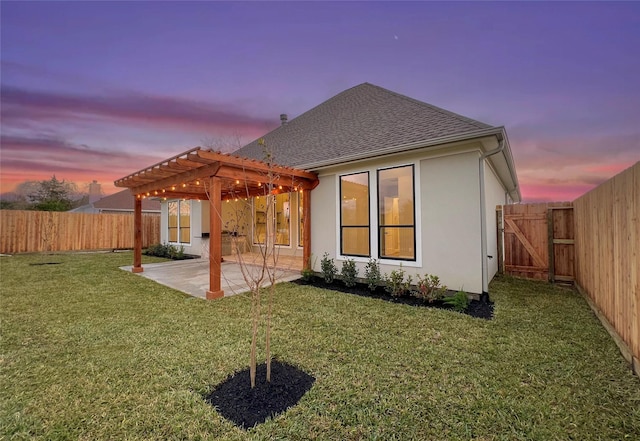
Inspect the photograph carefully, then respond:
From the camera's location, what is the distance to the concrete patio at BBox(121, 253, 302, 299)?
6.19m

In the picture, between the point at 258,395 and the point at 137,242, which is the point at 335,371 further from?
the point at 137,242

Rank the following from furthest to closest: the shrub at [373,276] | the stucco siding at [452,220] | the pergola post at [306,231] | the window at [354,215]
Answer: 1. the pergola post at [306,231]
2. the window at [354,215]
3. the shrub at [373,276]
4. the stucco siding at [452,220]

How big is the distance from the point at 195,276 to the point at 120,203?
25772mm

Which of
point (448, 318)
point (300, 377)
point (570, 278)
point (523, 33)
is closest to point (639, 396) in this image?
point (448, 318)

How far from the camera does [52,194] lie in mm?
26203

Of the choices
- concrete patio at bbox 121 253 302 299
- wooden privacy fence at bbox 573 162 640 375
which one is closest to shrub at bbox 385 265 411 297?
concrete patio at bbox 121 253 302 299

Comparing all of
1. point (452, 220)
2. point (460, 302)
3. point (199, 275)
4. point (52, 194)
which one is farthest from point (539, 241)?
point (52, 194)

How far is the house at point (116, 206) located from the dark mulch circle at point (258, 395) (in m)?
28.3

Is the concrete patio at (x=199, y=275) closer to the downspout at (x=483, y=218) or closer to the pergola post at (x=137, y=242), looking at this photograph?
the pergola post at (x=137, y=242)

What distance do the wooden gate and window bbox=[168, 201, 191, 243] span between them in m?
13.0

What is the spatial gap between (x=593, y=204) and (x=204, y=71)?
11598 millimetres

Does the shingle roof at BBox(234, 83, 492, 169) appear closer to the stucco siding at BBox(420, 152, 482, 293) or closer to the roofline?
the roofline

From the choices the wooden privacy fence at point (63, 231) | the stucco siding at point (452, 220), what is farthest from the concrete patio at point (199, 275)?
the wooden privacy fence at point (63, 231)

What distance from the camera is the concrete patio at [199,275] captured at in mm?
6188
